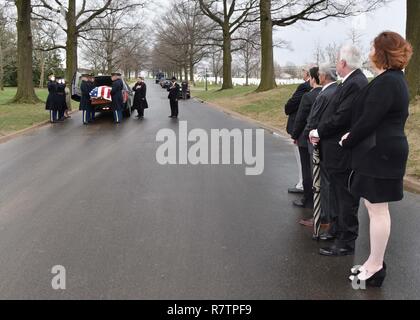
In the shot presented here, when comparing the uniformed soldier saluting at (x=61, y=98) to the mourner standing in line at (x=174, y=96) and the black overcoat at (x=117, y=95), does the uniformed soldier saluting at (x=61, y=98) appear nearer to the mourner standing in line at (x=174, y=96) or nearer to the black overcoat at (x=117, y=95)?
the black overcoat at (x=117, y=95)

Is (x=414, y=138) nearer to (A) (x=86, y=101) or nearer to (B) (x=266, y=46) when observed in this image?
(A) (x=86, y=101)

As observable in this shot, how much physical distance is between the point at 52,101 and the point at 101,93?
1.89m

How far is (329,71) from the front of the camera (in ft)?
17.4

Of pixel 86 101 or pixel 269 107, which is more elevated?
pixel 86 101

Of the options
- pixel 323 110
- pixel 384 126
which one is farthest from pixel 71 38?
pixel 384 126

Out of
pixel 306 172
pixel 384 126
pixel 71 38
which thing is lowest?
→ pixel 306 172

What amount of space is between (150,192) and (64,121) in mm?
12841

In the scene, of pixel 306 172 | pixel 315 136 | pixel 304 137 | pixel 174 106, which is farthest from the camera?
pixel 174 106

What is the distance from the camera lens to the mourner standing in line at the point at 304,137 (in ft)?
19.2

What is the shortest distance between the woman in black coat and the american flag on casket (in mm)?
15841

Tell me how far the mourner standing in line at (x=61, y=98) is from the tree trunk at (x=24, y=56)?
7.58 meters

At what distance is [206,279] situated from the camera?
4.09 meters

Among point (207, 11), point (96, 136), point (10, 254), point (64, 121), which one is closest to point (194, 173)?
point (10, 254)

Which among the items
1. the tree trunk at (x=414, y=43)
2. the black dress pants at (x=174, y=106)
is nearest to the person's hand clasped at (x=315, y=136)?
the tree trunk at (x=414, y=43)
